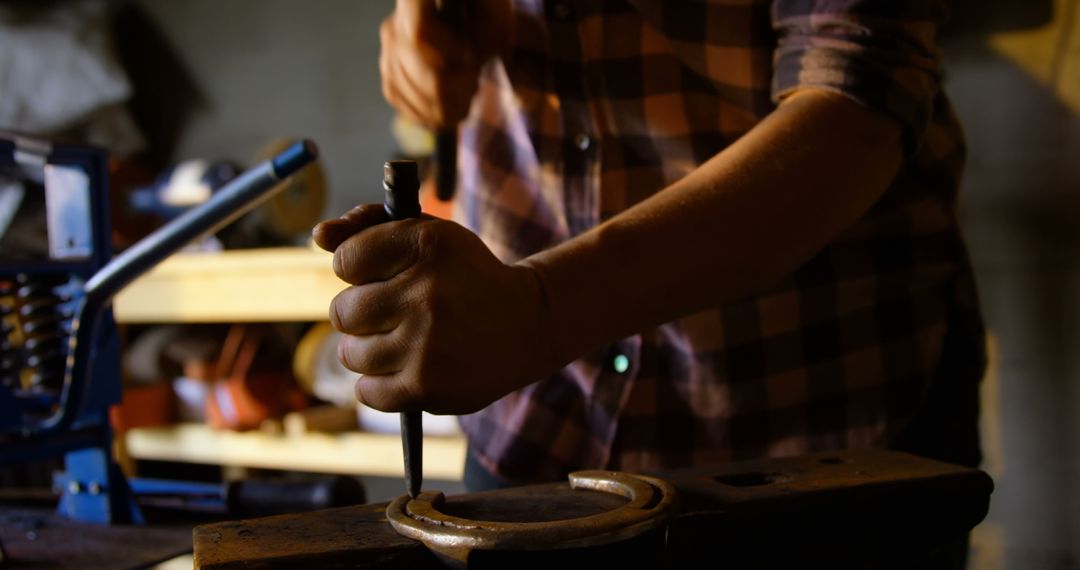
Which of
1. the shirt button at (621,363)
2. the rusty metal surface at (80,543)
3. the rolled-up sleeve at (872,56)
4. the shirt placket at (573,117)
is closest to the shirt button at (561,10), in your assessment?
the shirt placket at (573,117)

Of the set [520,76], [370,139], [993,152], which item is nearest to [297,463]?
[370,139]

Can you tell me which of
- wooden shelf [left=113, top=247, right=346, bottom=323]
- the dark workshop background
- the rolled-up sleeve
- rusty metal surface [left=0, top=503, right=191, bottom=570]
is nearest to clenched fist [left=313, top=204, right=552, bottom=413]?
the rolled-up sleeve

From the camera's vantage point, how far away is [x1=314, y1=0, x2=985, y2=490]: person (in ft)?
2.30

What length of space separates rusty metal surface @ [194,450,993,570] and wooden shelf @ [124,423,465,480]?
1182 mm

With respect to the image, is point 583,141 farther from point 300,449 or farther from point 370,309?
point 300,449

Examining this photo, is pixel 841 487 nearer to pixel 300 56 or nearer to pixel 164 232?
pixel 164 232

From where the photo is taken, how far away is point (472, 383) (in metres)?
0.54

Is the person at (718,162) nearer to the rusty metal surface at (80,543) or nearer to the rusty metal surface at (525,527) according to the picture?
the rusty metal surface at (525,527)

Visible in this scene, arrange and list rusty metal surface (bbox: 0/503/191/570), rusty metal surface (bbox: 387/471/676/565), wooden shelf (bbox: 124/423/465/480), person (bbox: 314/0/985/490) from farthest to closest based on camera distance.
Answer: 1. wooden shelf (bbox: 124/423/465/480)
2. rusty metal surface (bbox: 0/503/191/570)
3. person (bbox: 314/0/985/490)
4. rusty metal surface (bbox: 387/471/676/565)

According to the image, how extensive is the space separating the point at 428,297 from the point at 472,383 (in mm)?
57

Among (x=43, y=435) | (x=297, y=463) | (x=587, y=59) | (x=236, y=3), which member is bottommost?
(x=297, y=463)

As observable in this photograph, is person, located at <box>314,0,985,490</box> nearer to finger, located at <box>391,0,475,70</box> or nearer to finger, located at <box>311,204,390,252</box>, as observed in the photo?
finger, located at <box>391,0,475,70</box>

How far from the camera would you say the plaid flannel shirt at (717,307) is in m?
0.87

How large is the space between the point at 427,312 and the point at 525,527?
13 centimetres
